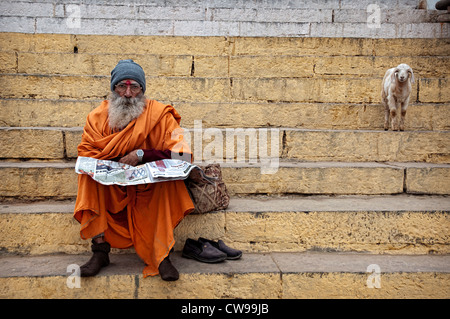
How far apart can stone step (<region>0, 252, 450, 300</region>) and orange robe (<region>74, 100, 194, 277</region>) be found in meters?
0.22

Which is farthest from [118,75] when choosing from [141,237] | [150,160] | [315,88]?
[315,88]

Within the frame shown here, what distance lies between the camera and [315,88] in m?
5.04

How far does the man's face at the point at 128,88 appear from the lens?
313cm

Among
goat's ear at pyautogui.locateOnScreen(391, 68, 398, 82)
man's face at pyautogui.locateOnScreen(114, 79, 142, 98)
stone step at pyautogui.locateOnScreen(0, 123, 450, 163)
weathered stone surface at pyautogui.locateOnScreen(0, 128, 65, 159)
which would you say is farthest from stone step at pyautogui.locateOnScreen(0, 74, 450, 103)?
man's face at pyautogui.locateOnScreen(114, 79, 142, 98)

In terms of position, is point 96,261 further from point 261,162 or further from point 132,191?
point 261,162

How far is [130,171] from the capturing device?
2.79 meters

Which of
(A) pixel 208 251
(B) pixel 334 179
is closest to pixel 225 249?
(A) pixel 208 251

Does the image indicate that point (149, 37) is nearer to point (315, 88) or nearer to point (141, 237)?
point (315, 88)

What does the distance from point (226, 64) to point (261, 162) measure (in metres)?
2.16

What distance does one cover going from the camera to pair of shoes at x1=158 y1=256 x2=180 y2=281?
2.65 m

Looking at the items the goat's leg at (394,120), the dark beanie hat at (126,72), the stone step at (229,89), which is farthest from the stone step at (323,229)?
the stone step at (229,89)

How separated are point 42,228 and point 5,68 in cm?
331

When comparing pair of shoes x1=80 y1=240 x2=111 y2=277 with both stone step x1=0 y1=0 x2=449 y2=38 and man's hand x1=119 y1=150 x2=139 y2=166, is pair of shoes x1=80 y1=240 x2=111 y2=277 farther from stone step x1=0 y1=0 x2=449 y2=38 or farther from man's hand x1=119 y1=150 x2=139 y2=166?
stone step x1=0 y1=0 x2=449 y2=38
